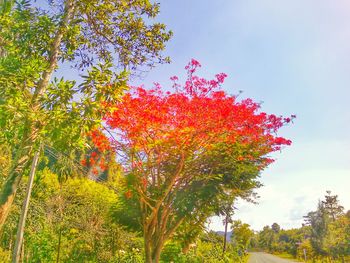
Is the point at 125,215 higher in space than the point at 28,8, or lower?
lower

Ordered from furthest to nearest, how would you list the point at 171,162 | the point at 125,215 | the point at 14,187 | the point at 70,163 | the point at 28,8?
1. the point at 125,215
2. the point at 171,162
3. the point at 70,163
4. the point at 28,8
5. the point at 14,187

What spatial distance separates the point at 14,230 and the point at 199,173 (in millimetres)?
8558

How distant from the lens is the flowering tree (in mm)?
10891

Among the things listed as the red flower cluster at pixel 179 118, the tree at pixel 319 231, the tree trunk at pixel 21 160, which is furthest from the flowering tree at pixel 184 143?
the tree at pixel 319 231

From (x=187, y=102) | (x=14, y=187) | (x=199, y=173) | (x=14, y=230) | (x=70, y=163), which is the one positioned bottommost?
(x=14, y=230)

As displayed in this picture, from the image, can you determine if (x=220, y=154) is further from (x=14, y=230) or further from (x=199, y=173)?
(x=14, y=230)

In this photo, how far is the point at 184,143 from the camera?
11.3 m

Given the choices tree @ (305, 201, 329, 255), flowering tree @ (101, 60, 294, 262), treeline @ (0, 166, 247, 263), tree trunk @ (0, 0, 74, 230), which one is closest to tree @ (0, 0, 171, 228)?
tree trunk @ (0, 0, 74, 230)

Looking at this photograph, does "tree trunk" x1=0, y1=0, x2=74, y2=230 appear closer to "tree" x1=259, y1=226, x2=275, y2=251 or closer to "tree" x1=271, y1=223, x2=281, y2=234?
"tree" x1=259, y1=226, x2=275, y2=251

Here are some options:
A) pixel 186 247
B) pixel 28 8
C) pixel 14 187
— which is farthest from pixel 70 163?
pixel 186 247

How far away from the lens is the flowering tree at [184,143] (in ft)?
35.7

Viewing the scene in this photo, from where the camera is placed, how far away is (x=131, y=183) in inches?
506

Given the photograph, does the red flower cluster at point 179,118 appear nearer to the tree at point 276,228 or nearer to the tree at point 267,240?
the tree at point 267,240

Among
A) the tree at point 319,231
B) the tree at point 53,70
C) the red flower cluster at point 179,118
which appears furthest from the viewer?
the tree at point 319,231
